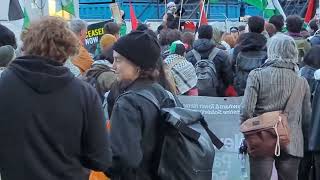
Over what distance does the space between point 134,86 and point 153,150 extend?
407mm

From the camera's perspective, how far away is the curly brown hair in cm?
383

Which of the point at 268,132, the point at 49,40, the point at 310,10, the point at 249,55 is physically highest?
the point at 49,40

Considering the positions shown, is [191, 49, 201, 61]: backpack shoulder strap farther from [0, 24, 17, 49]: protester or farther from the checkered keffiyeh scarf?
[0, 24, 17, 49]: protester

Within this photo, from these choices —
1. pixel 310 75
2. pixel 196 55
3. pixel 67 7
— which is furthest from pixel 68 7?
pixel 310 75

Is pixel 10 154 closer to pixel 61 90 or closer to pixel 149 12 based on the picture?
pixel 61 90

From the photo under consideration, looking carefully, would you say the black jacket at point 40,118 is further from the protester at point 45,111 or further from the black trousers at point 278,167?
the black trousers at point 278,167

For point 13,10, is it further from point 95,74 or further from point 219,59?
point 95,74

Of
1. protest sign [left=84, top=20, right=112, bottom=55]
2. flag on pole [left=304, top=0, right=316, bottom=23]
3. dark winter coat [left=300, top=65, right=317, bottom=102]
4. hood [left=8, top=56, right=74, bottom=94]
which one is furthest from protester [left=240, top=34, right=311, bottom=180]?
flag on pole [left=304, top=0, right=316, bottom=23]

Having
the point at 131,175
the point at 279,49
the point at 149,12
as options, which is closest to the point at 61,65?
the point at 131,175

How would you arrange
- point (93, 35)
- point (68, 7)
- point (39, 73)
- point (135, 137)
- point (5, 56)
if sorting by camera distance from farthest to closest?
point (68, 7) → point (93, 35) → point (5, 56) → point (135, 137) → point (39, 73)

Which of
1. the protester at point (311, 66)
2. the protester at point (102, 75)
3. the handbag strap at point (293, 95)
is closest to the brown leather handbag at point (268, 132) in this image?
the handbag strap at point (293, 95)

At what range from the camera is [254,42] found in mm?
8695

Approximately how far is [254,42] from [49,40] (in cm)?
516

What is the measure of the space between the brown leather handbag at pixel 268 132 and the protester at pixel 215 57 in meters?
2.80
